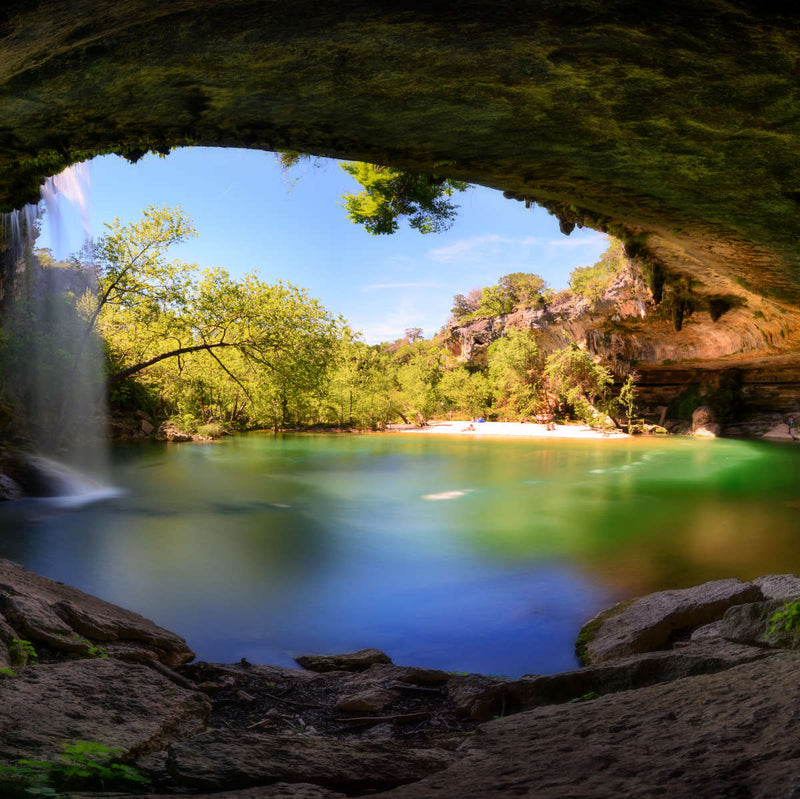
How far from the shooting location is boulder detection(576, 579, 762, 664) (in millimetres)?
4367

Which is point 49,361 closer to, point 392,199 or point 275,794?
point 392,199

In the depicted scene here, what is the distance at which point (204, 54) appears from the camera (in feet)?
11.4

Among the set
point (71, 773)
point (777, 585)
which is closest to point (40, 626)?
point (71, 773)

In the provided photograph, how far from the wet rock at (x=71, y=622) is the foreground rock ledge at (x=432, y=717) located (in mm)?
18

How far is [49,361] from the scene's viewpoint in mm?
16297

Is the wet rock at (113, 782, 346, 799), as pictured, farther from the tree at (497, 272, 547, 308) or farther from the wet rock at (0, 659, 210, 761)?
the tree at (497, 272, 547, 308)

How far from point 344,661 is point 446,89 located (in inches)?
176

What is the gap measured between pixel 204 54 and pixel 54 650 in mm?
3872

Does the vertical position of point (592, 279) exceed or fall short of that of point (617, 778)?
it exceeds it

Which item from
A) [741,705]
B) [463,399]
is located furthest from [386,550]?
[463,399]

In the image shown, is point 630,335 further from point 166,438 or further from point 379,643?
point 379,643

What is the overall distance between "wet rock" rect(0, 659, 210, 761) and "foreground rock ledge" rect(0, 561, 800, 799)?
0.01 meters

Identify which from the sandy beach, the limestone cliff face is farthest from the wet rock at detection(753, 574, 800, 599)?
the sandy beach

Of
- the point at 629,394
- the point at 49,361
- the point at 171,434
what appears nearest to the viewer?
the point at 49,361
